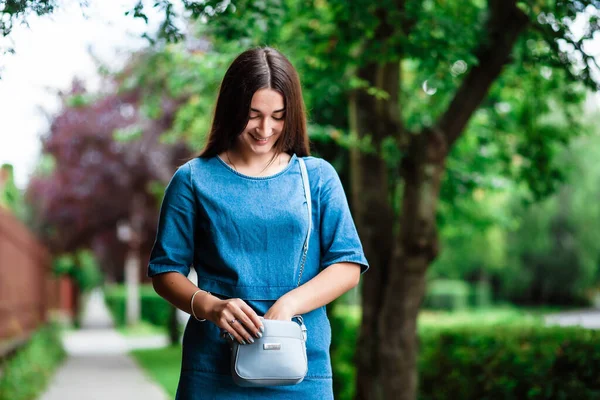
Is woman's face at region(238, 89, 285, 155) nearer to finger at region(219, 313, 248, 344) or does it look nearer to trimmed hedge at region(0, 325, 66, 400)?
finger at region(219, 313, 248, 344)

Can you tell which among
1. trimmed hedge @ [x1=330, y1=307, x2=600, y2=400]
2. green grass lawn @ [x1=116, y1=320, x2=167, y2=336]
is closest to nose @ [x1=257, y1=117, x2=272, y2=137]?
trimmed hedge @ [x1=330, y1=307, x2=600, y2=400]

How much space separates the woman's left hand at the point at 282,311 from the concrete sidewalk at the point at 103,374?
29.5 feet

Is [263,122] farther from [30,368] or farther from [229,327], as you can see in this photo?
[30,368]

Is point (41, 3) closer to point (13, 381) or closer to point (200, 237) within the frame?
point (200, 237)

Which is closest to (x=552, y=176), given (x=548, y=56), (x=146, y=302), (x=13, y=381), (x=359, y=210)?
(x=359, y=210)

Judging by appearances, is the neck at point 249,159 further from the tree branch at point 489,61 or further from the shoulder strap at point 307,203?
the tree branch at point 489,61

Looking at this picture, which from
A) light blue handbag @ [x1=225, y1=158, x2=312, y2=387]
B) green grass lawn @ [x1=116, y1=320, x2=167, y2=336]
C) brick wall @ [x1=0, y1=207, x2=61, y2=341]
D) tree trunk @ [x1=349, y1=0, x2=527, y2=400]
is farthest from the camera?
green grass lawn @ [x1=116, y1=320, x2=167, y2=336]

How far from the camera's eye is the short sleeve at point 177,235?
2361 mm

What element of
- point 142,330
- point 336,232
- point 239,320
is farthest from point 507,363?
point 142,330

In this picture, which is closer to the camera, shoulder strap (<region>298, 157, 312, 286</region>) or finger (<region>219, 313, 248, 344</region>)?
finger (<region>219, 313, 248, 344</region>)

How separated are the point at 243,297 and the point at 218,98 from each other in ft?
1.96

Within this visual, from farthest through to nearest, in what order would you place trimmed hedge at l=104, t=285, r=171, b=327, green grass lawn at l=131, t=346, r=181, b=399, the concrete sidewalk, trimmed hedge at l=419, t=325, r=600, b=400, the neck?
1. trimmed hedge at l=104, t=285, r=171, b=327
2. green grass lawn at l=131, t=346, r=181, b=399
3. the concrete sidewalk
4. trimmed hedge at l=419, t=325, r=600, b=400
5. the neck

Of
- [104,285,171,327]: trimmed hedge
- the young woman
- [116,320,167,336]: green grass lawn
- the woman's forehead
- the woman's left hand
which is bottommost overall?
[116,320,167,336]: green grass lawn

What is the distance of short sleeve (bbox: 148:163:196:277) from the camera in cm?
236
